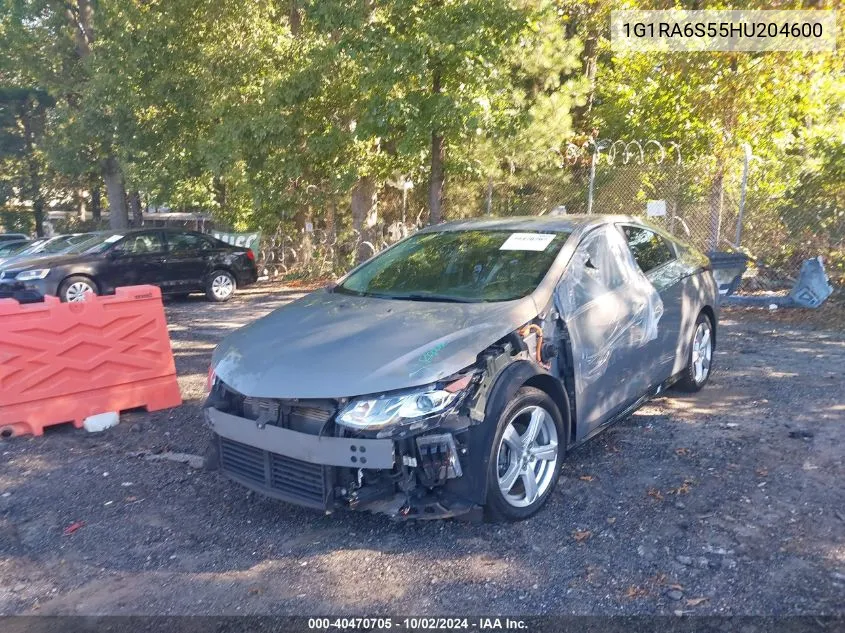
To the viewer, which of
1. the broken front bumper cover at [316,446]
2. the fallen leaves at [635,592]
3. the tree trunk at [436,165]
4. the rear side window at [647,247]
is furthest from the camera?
the tree trunk at [436,165]

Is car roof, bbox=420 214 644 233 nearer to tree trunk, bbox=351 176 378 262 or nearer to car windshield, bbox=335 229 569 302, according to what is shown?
car windshield, bbox=335 229 569 302

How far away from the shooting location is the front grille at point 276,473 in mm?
3711

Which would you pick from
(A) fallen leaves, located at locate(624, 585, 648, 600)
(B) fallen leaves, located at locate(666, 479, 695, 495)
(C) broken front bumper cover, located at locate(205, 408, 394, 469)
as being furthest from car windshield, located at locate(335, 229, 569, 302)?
(A) fallen leaves, located at locate(624, 585, 648, 600)

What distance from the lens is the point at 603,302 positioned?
15.7ft

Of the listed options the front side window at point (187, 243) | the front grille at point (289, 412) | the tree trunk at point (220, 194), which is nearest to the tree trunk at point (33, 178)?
the tree trunk at point (220, 194)

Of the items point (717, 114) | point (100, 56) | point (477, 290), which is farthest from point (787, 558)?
point (100, 56)

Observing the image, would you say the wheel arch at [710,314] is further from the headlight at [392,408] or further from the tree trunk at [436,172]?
the tree trunk at [436,172]

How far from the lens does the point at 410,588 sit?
345 cm

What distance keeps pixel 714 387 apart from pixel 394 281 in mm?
3347

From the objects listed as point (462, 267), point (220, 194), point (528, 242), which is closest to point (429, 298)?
point (462, 267)

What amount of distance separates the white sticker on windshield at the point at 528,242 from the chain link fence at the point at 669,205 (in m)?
6.59

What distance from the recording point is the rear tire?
243 inches

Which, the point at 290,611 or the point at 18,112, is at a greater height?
the point at 18,112

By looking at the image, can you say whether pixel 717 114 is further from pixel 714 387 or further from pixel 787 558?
pixel 787 558
